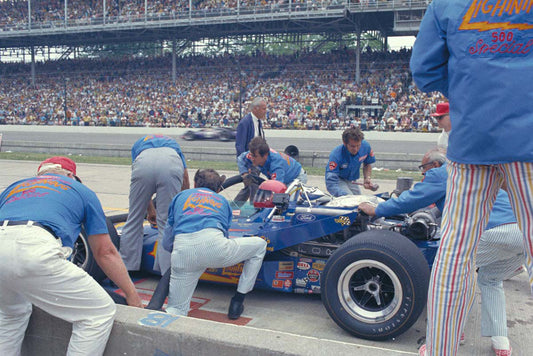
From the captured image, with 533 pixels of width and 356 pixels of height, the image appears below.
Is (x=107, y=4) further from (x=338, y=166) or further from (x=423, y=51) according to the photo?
(x=423, y=51)

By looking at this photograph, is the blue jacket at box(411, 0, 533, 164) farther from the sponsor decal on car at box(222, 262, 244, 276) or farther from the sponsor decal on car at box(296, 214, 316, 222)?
the sponsor decal on car at box(222, 262, 244, 276)

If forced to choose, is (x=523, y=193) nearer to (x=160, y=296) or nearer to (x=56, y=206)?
(x=56, y=206)

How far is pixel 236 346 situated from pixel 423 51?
1.55 meters

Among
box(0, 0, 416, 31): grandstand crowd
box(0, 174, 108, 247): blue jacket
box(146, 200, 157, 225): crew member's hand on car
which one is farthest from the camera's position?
box(0, 0, 416, 31): grandstand crowd

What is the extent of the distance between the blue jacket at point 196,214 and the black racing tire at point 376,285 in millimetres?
888

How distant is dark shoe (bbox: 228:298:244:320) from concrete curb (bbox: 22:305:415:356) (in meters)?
1.15

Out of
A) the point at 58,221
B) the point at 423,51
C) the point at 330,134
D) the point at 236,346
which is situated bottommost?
the point at 330,134

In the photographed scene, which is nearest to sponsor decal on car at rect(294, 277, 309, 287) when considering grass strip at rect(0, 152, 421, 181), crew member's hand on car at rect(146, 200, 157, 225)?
crew member's hand on car at rect(146, 200, 157, 225)

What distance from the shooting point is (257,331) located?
8.11ft

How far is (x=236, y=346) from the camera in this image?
2.36m

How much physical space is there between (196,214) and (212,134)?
2319 centimetres

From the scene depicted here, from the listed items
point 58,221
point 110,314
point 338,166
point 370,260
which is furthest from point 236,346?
point 338,166

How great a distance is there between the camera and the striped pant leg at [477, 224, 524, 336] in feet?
10.3

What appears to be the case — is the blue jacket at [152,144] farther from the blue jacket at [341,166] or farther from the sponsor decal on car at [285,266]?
the blue jacket at [341,166]
